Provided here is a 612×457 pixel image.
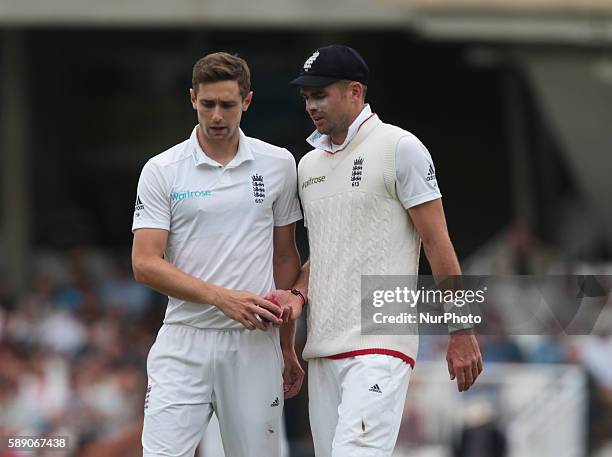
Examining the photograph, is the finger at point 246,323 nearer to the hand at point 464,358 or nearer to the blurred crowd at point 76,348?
the hand at point 464,358

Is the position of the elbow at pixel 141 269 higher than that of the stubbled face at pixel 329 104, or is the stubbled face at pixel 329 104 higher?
the stubbled face at pixel 329 104

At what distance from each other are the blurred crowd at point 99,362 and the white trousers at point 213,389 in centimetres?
Answer: 377

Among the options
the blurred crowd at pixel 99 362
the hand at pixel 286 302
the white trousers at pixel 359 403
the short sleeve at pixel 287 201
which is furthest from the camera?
the blurred crowd at pixel 99 362

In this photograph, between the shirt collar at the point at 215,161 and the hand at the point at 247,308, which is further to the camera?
the shirt collar at the point at 215,161

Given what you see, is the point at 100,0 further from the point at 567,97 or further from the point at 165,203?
the point at 165,203

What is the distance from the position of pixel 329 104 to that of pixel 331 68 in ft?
0.52

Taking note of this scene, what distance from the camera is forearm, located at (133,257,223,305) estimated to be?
6.23 m

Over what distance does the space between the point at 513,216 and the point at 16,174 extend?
6.64 m

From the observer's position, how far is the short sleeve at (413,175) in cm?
619

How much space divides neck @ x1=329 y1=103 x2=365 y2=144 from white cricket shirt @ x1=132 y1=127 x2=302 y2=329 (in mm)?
365

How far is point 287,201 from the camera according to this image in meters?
6.62

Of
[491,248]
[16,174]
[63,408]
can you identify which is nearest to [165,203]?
[63,408]

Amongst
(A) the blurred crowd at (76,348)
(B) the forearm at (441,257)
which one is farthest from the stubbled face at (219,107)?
(A) the blurred crowd at (76,348)

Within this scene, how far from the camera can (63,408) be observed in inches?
507
